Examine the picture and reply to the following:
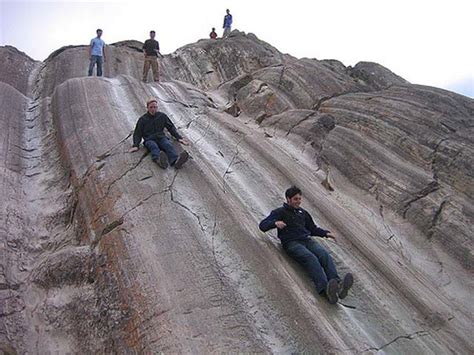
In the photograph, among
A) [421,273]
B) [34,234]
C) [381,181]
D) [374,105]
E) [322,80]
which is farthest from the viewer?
[322,80]

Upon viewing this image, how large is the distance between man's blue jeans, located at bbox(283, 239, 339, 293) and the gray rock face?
0.70ft

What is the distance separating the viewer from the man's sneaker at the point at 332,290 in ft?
24.6

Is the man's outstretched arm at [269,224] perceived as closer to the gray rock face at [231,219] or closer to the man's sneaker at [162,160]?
the gray rock face at [231,219]

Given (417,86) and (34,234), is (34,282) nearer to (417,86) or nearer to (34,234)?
(34,234)

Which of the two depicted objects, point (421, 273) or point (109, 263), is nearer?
point (109, 263)

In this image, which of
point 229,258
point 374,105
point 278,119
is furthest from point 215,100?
point 229,258

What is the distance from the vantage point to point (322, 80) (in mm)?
17469

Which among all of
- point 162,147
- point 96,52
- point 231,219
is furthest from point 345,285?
point 96,52

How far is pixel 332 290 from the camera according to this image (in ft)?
24.8

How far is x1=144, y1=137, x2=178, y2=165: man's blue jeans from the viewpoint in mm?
10227

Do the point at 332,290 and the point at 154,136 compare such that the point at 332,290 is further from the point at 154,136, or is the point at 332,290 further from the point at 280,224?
the point at 154,136

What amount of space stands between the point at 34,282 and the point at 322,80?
1265 cm

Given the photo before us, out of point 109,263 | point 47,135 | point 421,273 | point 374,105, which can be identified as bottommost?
point 421,273

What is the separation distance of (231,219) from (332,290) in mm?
2325
